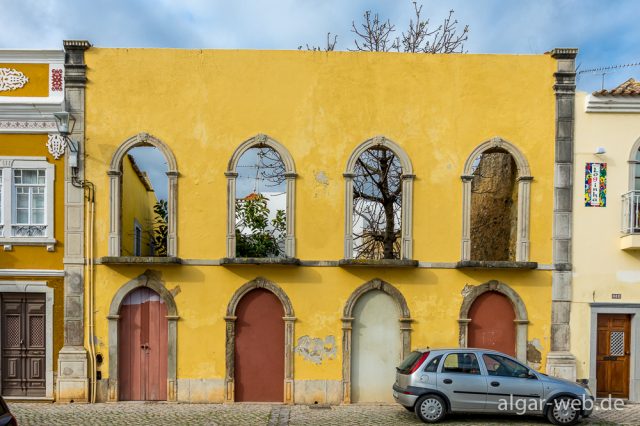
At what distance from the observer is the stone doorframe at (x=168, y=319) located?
12719 millimetres

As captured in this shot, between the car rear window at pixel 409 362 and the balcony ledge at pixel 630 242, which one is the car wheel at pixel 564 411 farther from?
the balcony ledge at pixel 630 242

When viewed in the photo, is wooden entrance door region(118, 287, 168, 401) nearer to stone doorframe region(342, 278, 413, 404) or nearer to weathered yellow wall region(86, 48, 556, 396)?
weathered yellow wall region(86, 48, 556, 396)

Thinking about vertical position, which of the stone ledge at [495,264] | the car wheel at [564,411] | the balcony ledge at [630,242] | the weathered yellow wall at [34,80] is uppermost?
the weathered yellow wall at [34,80]

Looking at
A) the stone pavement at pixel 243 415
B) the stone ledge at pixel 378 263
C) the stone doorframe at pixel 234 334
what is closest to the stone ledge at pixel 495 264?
the stone ledge at pixel 378 263

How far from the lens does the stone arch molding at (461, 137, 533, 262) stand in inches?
513

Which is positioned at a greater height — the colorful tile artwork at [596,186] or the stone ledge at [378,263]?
the colorful tile artwork at [596,186]

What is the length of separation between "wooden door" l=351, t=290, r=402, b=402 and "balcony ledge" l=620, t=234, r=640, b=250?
17.5ft

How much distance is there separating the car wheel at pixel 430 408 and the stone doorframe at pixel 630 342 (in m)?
4.28

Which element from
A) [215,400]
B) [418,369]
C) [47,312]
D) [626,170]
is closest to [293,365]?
[215,400]

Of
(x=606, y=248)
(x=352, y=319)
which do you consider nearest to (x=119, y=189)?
(x=352, y=319)

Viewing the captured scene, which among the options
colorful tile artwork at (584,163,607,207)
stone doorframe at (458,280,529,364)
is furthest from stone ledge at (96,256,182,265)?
colorful tile artwork at (584,163,607,207)

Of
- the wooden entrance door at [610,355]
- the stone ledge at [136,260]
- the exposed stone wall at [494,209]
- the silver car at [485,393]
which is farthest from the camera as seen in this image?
the exposed stone wall at [494,209]

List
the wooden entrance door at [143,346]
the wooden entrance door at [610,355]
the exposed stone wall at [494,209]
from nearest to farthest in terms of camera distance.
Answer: the wooden entrance door at [143,346]
the wooden entrance door at [610,355]
the exposed stone wall at [494,209]

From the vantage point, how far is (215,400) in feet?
41.9
